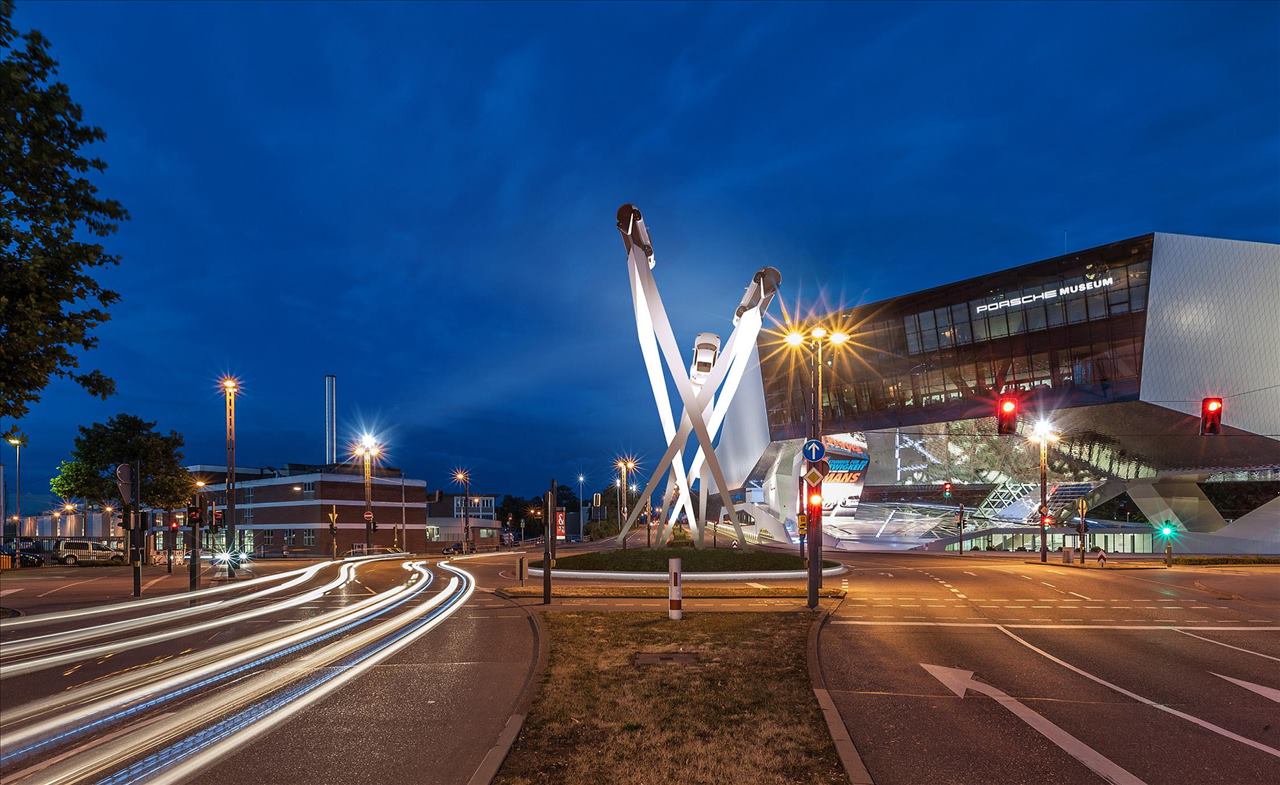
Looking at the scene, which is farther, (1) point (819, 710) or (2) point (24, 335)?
(2) point (24, 335)

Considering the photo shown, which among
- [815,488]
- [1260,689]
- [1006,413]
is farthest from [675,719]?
[1006,413]

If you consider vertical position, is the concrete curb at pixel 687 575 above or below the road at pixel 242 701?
below

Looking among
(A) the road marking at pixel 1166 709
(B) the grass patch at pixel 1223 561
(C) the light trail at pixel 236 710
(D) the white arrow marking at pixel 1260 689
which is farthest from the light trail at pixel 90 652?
(B) the grass patch at pixel 1223 561

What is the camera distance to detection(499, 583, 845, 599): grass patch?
21.8 m

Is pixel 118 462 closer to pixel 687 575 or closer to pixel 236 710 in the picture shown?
pixel 687 575

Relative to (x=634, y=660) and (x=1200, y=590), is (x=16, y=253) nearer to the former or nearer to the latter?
(x=634, y=660)

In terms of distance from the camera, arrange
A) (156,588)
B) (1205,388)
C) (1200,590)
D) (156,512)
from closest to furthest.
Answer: (1200,590) < (156,588) < (1205,388) < (156,512)

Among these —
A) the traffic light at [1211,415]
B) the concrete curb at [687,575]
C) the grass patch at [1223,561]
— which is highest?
the traffic light at [1211,415]

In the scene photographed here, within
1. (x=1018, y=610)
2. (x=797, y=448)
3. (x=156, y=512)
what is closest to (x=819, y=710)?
(x=1018, y=610)

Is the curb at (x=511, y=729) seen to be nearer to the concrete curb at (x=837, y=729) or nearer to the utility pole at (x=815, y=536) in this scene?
the concrete curb at (x=837, y=729)

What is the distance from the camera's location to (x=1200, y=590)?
25641mm

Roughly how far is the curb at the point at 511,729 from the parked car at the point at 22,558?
164 feet

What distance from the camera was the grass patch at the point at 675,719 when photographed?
625cm

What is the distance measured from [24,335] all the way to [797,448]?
7023 cm
